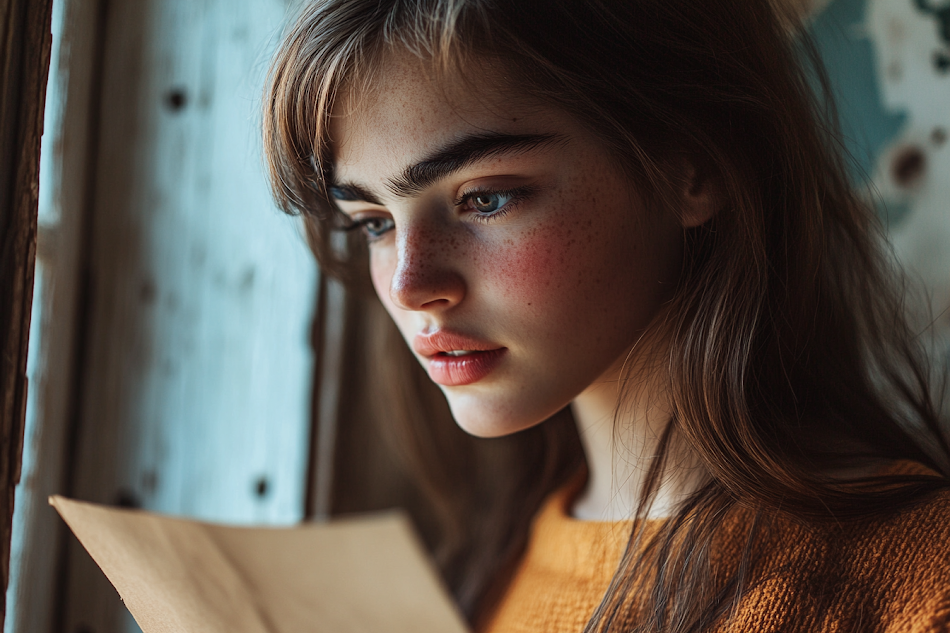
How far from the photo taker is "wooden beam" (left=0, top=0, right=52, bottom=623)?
1.77ft

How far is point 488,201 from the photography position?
715 mm

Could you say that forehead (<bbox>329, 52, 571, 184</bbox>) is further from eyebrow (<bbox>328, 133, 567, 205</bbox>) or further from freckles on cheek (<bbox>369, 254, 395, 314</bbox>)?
freckles on cheek (<bbox>369, 254, 395, 314</bbox>)

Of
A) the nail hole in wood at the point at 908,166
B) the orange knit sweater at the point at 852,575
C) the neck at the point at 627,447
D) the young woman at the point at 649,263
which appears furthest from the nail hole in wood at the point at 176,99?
the nail hole in wood at the point at 908,166

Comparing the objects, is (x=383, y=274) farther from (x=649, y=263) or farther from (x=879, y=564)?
(x=879, y=564)

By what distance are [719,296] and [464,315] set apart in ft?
0.87

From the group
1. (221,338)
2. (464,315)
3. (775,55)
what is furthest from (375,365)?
(775,55)

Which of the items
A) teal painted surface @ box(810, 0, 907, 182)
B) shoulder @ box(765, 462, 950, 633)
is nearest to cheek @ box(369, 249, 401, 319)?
shoulder @ box(765, 462, 950, 633)

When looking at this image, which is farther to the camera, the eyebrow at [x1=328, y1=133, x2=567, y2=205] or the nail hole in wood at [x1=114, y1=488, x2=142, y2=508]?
the nail hole in wood at [x1=114, y1=488, x2=142, y2=508]

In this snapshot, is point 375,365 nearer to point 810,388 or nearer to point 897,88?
point 810,388

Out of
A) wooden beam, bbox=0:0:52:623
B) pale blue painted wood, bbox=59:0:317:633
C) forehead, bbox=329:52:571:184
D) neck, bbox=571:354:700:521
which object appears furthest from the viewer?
pale blue painted wood, bbox=59:0:317:633

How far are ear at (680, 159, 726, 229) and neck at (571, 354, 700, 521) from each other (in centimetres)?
18

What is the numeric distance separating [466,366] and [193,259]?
0.46 metres

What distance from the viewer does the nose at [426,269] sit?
0.71 metres

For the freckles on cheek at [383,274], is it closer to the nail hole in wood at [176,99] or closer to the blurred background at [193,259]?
the blurred background at [193,259]
